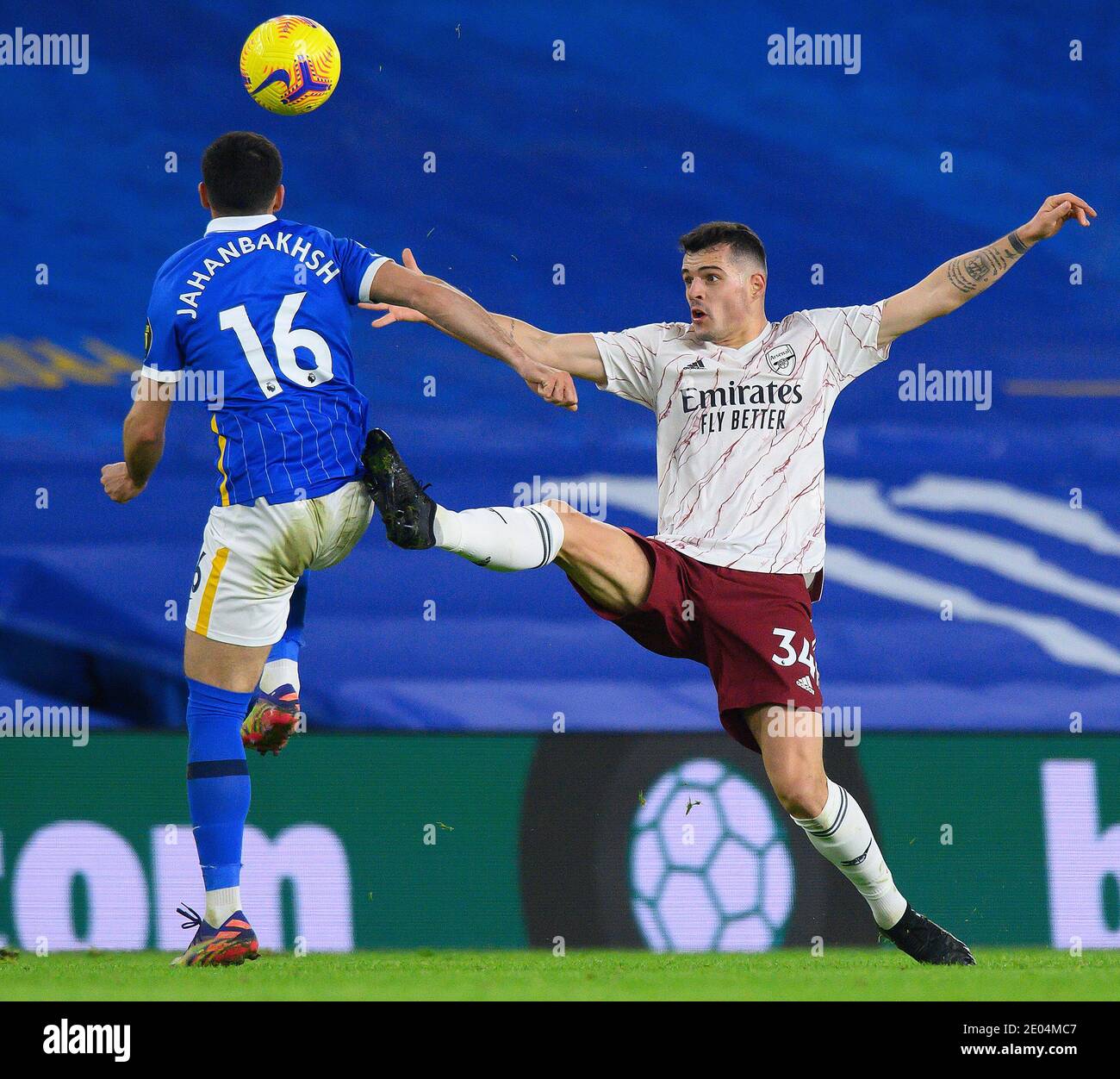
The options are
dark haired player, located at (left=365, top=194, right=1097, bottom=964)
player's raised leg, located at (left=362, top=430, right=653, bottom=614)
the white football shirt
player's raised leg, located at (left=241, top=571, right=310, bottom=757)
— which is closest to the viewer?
player's raised leg, located at (left=362, top=430, right=653, bottom=614)

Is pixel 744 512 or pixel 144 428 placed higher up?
pixel 144 428

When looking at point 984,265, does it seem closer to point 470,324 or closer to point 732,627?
point 732,627

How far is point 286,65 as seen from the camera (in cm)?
497

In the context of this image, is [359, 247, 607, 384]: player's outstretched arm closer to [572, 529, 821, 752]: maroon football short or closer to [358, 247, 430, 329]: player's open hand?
[358, 247, 430, 329]: player's open hand

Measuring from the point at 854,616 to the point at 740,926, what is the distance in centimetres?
210

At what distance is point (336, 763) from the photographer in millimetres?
6293

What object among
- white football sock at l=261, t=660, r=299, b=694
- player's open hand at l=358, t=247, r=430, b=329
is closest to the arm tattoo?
player's open hand at l=358, t=247, r=430, b=329

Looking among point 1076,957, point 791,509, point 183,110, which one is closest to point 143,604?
point 183,110

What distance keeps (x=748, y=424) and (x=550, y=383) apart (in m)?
0.86

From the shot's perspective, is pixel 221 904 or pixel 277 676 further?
pixel 277 676

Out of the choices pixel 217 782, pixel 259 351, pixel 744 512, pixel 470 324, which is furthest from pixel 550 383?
pixel 217 782

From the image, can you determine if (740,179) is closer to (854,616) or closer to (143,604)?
(854,616)

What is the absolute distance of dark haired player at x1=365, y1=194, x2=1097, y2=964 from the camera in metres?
4.65

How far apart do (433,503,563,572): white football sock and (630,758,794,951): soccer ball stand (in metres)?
2.03
